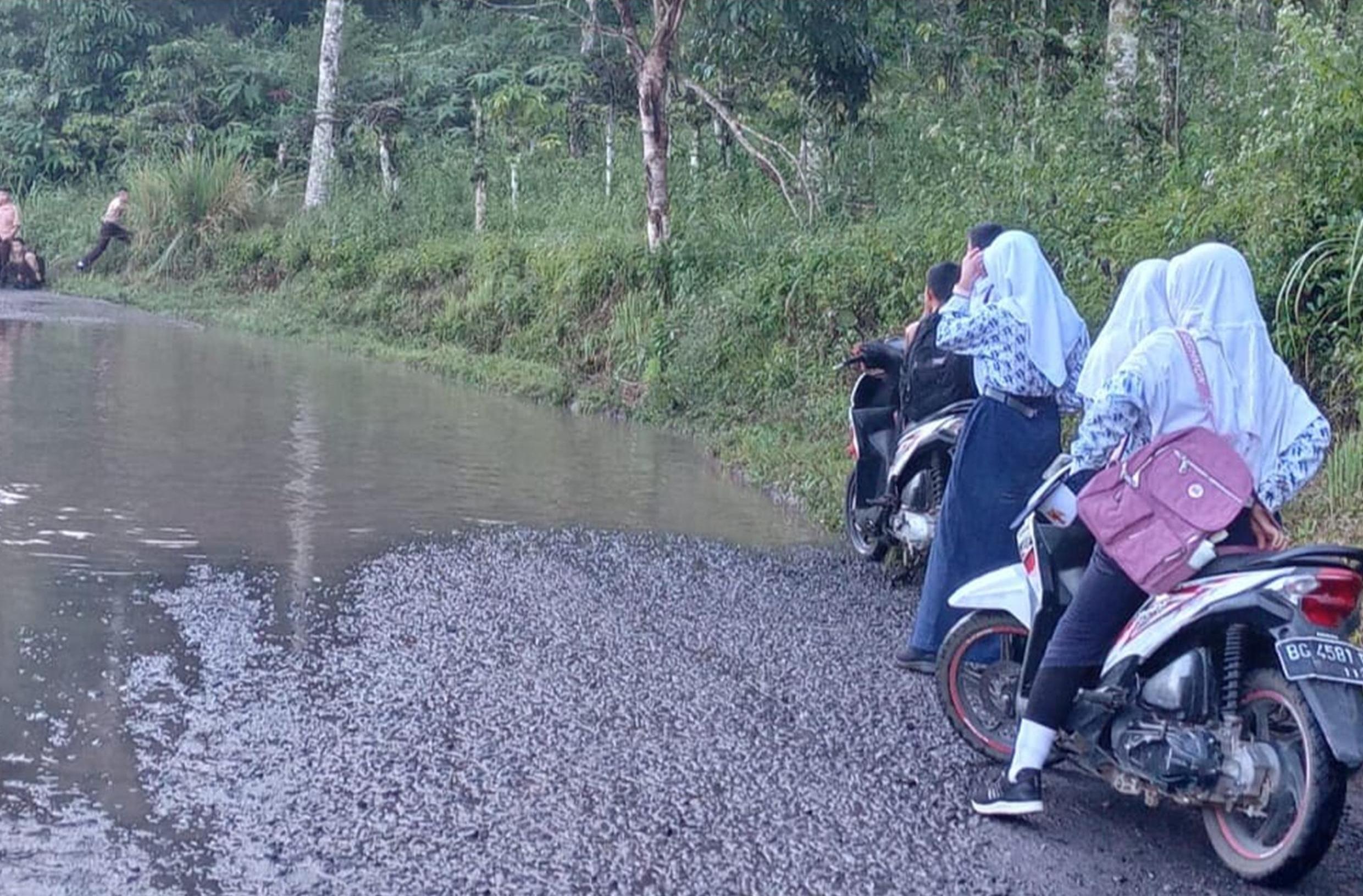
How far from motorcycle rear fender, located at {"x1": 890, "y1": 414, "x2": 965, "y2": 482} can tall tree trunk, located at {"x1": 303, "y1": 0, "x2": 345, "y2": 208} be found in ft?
56.7

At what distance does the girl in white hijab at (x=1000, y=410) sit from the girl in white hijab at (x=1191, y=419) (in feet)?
3.91

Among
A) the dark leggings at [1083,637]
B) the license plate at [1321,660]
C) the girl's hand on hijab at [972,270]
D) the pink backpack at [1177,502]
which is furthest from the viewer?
the girl's hand on hijab at [972,270]

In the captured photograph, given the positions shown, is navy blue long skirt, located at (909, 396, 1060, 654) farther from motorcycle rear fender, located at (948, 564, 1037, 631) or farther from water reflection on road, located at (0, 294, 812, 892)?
water reflection on road, located at (0, 294, 812, 892)

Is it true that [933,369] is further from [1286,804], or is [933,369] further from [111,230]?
[111,230]

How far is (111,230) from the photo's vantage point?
24984 millimetres

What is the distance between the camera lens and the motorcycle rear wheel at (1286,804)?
4270 millimetres

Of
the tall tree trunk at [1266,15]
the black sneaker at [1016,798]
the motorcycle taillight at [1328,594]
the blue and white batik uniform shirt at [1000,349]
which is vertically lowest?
the black sneaker at [1016,798]

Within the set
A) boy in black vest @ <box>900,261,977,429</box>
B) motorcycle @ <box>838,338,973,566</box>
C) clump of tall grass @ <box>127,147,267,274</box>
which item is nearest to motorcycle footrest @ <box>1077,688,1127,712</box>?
motorcycle @ <box>838,338,973,566</box>

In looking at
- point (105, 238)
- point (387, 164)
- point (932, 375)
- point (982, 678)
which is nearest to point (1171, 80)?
point (932, 375)

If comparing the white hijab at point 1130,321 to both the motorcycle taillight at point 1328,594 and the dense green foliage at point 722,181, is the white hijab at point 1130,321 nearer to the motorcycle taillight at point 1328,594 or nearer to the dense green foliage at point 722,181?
the motorcycle taillight at point 1328,594

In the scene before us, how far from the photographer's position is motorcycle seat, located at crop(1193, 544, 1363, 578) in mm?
4398

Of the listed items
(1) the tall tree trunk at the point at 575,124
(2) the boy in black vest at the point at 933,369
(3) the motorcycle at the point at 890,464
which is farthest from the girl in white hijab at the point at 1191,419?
(1) the tall tree trunk at the point at 575,124

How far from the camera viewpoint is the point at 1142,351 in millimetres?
4738

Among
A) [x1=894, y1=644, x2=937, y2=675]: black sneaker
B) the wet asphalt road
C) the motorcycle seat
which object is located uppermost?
Result: the motorcycle seat
